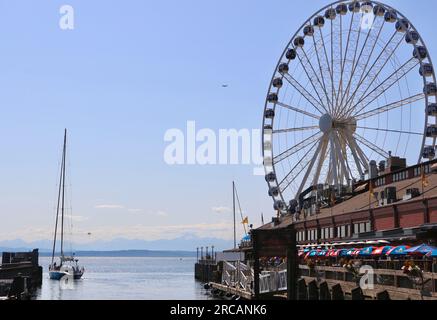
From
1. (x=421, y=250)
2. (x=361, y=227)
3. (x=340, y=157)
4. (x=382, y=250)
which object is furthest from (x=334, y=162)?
(x=421, y=250)

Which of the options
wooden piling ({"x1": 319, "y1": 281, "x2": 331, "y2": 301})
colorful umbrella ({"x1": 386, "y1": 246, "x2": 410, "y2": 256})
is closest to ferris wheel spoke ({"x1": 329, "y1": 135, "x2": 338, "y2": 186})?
colorful umbrella ({"x1": 386, "y1": 246, "x2": 410, "y2": 256})

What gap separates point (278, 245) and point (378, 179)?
43.0 meters

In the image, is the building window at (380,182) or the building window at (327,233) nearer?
the building window at (327,233)

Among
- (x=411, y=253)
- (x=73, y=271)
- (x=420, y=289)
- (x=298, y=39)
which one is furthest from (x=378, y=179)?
(x=73, y=271)

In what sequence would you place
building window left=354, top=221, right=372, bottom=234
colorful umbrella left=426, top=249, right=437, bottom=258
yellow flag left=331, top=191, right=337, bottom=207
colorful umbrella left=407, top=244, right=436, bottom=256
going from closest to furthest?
1. colorful umbrella left=426, top=249, right=437, bottom=258
2. colorful umbrella left=407, top=244, right=436, bottom=256
3. building window left=354, top=221, right=372, bottom=234
4. yellow flag left=331, top=191, right=337, bottom=207

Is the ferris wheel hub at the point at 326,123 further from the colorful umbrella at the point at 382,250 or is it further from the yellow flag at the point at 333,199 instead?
the colorful umbrella at the point at 382,250

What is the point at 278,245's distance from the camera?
3750cm

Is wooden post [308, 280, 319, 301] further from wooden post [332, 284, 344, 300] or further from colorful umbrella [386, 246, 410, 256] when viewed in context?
colorful umbrella [386, 246, 410, 256]

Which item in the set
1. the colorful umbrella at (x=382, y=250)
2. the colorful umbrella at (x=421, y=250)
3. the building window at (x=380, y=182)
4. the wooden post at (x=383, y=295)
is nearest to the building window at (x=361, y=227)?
the building window at (x=380, y=182)

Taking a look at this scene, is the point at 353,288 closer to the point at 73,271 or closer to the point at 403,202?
the point at 403,202

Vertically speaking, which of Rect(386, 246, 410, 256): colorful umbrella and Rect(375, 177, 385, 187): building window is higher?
Rect(375, 177, 385, 187): building window

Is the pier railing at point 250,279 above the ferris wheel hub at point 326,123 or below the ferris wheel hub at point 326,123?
below

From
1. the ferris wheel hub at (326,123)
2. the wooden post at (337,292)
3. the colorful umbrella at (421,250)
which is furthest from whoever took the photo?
the ferris wheel hub at (326,123)

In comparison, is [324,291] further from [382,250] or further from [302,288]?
[382,250]
